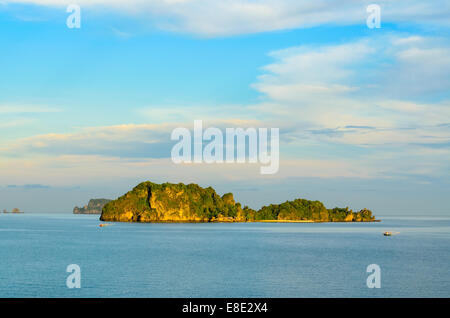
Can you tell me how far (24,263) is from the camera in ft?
325

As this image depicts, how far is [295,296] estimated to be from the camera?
65000mm
